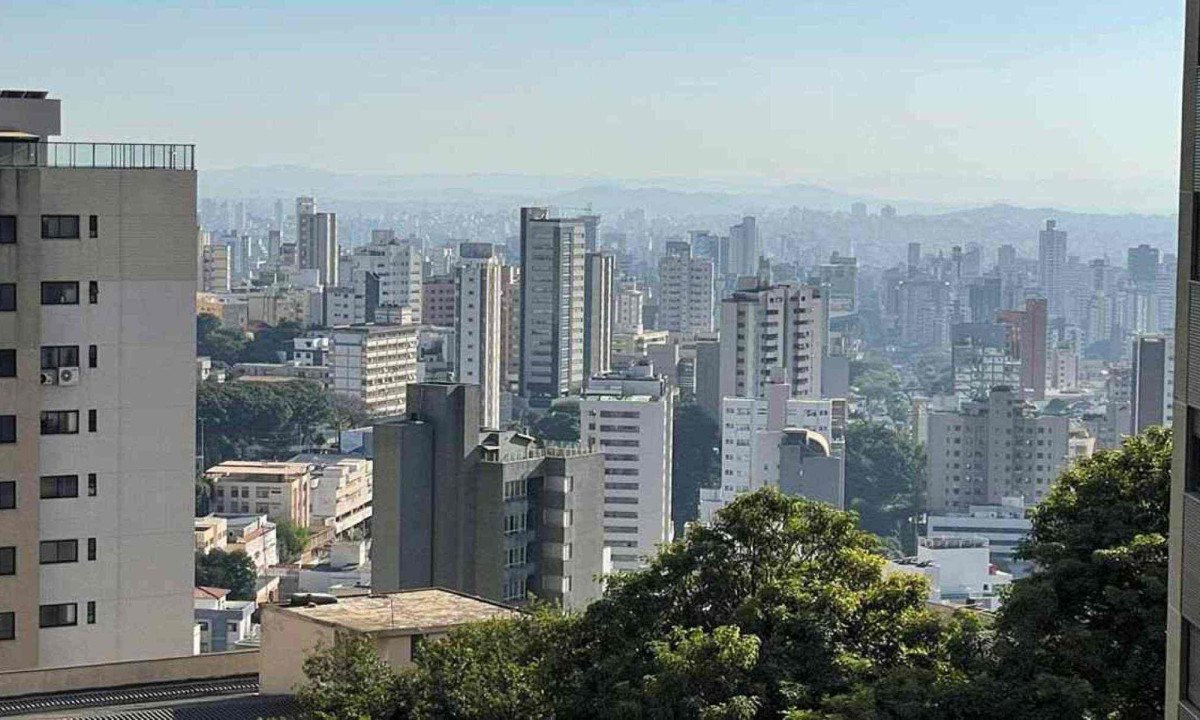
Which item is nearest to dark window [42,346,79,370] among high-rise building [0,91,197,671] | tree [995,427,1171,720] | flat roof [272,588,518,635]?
high-rise building [0,91,197,671]

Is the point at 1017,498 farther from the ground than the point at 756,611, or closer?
closer

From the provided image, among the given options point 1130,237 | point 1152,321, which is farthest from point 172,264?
point 1130,237

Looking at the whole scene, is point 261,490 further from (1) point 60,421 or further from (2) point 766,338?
(1) point 60,421

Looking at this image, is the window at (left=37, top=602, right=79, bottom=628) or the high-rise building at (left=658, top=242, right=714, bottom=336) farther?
the high-rise building at (left=658, top=242, right=714, bottom=336)

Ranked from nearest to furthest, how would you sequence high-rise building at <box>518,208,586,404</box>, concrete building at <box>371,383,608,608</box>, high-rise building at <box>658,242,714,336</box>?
concrete building at <box>371,383,608,608</box>
high-rise building at <box>518,208,586,404</box>
high-rise building at <box>658,242,714,336</box>

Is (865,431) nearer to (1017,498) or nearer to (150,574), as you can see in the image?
(1017,498)

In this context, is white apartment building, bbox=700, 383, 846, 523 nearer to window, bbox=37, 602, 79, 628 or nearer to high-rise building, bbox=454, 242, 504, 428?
high-rise building, bbox=454, 242, 504, 428

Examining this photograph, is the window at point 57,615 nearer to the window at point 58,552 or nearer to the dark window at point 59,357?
the window at point 58,552
